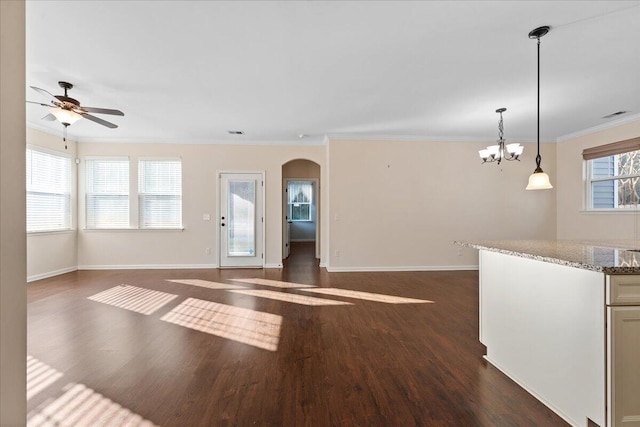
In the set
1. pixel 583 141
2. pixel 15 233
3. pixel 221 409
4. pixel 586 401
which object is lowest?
pixel 221 409

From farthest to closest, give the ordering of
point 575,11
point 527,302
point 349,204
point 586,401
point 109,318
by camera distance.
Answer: point 349,204 < point 109,318 < point 575,11 < point 527,302 < point 586,401

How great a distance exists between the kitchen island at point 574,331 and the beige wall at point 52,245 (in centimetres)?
Result: 680

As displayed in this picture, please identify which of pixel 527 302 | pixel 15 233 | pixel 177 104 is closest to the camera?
pixel 15 233

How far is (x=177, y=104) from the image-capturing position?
4191mm

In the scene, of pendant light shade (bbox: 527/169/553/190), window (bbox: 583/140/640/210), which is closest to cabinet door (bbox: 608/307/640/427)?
pendant light shade (bbox: 527/169/553/190)

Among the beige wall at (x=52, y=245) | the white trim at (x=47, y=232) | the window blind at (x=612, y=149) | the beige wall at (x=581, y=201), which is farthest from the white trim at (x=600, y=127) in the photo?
the white trim at (x=47, y=232)

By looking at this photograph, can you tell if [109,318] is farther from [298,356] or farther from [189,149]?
[189,149]

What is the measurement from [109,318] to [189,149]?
3897 mm

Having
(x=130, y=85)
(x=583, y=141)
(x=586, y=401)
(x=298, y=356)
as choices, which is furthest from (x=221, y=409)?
(x=583, y=141)

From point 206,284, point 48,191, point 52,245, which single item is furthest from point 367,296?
point 48,191

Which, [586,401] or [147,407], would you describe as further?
[147,407]

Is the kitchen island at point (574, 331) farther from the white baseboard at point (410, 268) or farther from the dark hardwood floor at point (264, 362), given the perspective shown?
the white baseboard at point (410, 268)

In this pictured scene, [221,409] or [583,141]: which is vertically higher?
[583,141]

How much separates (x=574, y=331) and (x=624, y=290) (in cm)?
35
